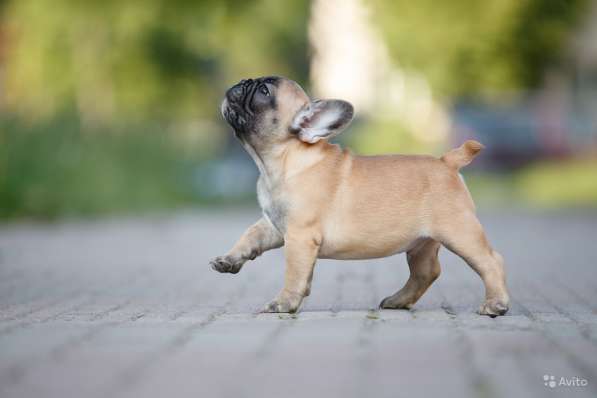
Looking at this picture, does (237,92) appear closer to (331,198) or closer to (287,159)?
(287,159)

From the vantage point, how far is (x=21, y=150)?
1862 centimetres

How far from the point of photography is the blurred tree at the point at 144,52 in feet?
76.7

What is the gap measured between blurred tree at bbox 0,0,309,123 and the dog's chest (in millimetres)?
16272

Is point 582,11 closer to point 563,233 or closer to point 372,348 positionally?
point 563,233

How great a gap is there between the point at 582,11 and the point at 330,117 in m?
29.8

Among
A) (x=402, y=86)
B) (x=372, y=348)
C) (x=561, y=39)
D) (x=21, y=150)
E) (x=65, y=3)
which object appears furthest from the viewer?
(x=402, y=86)

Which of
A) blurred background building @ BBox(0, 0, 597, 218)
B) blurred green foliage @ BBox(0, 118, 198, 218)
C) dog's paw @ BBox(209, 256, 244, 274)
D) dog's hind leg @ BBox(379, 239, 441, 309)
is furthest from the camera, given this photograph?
blurred background building @ BBox(0, 0, 597, 218)

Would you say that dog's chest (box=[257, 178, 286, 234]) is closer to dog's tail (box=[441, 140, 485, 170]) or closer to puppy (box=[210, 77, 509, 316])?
puppy (box=[210, 77, 509, 316])

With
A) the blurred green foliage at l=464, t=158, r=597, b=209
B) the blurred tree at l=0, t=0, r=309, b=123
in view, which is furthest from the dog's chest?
the blurred tree at l=0, t=0, r=309, b=123

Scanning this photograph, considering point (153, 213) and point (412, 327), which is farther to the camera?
point (153, 213)

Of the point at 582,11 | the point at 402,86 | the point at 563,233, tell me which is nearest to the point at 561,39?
the point at 582,11

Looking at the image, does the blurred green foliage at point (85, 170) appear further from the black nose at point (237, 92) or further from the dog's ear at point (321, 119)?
the dog's ear at point (321, 119)

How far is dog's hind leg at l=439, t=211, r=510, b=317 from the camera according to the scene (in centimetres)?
693

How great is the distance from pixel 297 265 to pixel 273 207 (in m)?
0.44
